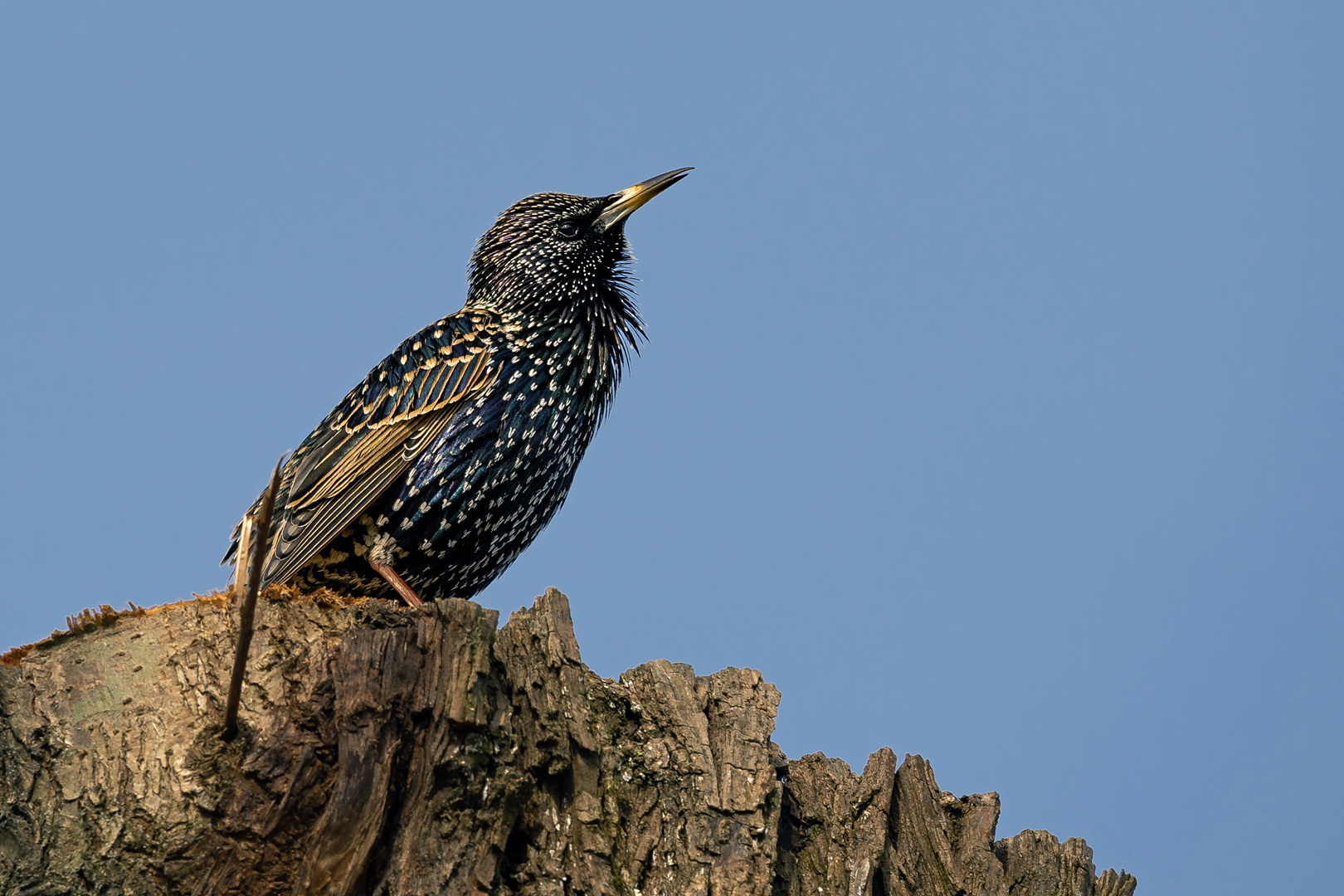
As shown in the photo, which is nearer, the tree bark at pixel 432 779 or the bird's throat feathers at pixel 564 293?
the tree bark at pixel 432 779

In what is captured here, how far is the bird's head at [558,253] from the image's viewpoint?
25.3 ft

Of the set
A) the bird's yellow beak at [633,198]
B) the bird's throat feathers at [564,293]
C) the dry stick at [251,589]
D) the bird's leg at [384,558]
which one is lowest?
the dry stick at [251,589]

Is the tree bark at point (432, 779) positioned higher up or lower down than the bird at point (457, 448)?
lower down

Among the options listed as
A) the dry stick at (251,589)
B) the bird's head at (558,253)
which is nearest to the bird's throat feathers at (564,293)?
the bird's head at (558,253)

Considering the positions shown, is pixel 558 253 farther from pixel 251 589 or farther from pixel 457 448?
pixel 251 589

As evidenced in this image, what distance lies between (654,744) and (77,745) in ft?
8.26

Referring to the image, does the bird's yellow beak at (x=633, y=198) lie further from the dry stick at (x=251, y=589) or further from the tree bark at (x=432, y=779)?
the dry stick at (x=251, y=589)

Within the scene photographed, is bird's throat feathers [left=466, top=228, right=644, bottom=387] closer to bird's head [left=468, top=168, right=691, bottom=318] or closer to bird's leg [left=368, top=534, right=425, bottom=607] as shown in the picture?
bird's head [left=468, top=168, right=691, bottom=318]

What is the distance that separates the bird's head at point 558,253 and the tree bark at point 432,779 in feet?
7.63

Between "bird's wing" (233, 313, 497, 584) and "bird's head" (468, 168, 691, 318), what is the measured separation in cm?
41

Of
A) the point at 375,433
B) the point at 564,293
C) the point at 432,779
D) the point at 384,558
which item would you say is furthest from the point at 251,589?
the point at 564,293

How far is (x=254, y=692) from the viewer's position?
5520 mm

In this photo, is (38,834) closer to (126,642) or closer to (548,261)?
(126,642)

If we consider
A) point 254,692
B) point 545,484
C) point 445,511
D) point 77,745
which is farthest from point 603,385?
point 77,745
